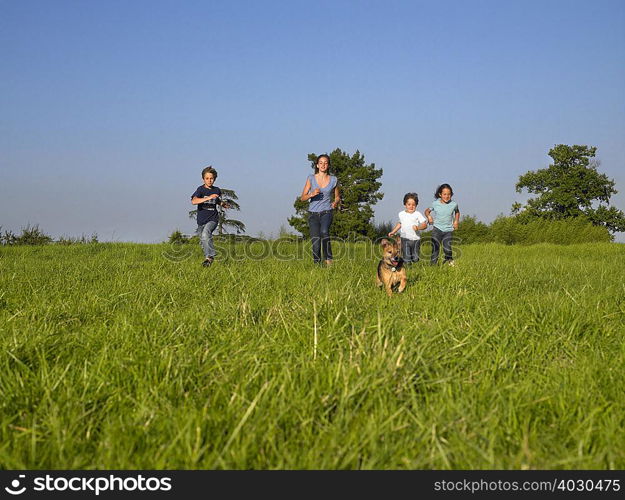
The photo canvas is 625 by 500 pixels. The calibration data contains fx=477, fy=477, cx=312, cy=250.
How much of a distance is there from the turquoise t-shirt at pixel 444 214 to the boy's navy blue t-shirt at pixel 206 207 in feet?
18.3

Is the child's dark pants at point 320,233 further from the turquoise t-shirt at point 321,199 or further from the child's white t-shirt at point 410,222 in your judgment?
the child's white t-shirt at point 410,222

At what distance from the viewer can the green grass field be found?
2.04 meters

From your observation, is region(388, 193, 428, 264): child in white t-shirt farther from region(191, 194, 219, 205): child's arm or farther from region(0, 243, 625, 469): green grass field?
region(0, 243, 625, 469): green grass field

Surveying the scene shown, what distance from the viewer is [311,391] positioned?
2.41 m

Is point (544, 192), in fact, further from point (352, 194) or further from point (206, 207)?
point (206, 207)

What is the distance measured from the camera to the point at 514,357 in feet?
10.9

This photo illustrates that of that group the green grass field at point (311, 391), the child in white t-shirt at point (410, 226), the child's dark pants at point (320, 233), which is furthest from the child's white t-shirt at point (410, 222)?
the green grass field at point (311, 391)

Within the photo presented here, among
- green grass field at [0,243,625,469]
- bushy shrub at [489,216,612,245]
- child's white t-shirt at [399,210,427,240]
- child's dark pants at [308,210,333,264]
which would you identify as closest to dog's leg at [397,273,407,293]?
green grass field at [0,243,625,469]

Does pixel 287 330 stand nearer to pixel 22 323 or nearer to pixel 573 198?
pixel 22 323

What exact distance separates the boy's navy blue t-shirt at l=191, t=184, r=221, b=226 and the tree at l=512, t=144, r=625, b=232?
129 ft

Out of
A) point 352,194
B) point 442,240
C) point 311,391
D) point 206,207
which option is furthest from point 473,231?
point 311,391

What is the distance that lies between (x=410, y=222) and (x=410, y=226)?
116 mm

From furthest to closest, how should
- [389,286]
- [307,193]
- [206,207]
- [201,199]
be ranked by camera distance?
[206,207] → [201,199] → [307,193] → [389,286]
